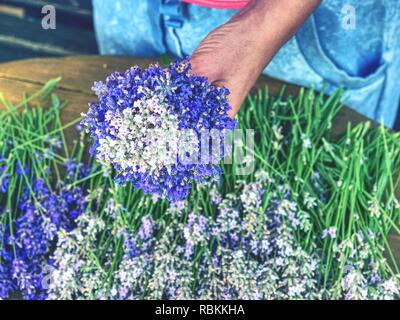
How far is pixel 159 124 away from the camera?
715 millimetres

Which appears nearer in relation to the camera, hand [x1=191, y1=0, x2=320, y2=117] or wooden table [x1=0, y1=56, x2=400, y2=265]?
hand [x1=191, y1=0, x2=320, y2=117]

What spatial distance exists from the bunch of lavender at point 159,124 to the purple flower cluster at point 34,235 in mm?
393

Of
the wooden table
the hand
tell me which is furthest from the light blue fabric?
the hand

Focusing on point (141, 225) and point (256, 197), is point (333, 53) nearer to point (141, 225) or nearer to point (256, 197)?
point (256, 197)

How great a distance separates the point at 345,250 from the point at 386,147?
255 mm

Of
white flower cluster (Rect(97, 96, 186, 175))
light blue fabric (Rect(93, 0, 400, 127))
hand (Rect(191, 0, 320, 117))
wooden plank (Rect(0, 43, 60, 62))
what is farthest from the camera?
wooden plank (Rect(0, 43, 60, 62))

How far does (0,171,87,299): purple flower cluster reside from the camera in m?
1.06

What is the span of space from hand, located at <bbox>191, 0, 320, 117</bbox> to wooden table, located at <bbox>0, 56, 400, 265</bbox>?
1.15 ft

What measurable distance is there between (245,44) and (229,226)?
0.39 metres

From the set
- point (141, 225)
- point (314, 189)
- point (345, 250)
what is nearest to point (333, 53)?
point (314, 189)

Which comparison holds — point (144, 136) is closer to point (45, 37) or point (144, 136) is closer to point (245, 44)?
point (245, 44)

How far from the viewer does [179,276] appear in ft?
3.40

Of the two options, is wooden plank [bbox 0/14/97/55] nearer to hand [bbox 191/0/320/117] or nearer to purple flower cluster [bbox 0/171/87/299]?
purple flower cluster [bbox 0/171/87/299]

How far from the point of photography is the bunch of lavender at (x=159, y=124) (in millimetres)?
717
